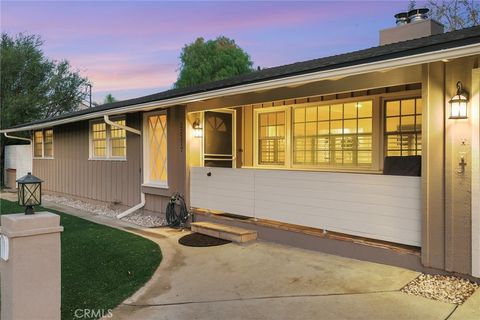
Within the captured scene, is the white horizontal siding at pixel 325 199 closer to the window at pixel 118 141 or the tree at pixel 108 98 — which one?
the window at pixel 118 141

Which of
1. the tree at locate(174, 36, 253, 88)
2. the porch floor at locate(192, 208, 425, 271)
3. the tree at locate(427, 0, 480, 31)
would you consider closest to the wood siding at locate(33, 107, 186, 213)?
the porch floor at locate(192, 208, 425, 271)

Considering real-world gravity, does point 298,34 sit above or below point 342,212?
above

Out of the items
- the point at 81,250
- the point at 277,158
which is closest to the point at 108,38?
the point at 277,158

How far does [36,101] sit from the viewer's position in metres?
18.4

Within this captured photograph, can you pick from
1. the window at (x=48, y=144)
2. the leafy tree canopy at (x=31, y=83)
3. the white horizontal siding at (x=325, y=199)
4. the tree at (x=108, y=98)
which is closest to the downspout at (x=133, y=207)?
the white horizontal siding at (x=325, y=199)

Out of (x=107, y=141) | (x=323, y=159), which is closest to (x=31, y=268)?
(x=323, y=159)

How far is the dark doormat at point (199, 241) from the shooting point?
634 centimetres

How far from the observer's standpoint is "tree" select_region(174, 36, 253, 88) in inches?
1189

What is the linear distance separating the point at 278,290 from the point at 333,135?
4.11 m

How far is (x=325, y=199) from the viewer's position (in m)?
5.59

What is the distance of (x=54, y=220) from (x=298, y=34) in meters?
14.9

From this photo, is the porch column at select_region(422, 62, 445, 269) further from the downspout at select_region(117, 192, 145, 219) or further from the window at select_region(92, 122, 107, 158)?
the window at select_region(92, 122, 107, 158)

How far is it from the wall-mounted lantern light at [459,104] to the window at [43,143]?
13615mm

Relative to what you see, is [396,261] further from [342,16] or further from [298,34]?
[298,34]
